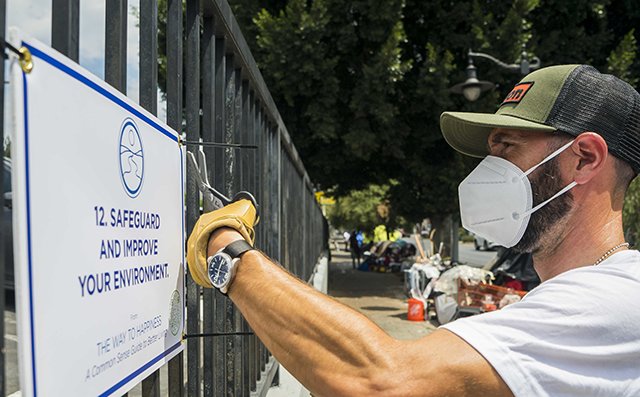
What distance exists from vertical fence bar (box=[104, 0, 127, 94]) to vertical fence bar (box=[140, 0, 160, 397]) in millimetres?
192

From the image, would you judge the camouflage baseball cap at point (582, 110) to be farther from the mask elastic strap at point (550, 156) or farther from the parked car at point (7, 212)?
the parked car at point (7, 212)

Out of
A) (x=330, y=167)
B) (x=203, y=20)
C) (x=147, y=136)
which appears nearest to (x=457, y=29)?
(x=330, y=167)

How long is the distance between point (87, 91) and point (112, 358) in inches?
21.2

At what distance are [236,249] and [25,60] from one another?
0.82 meters

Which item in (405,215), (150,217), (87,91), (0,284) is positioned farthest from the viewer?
(405,215)

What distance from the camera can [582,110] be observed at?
72.1 inches

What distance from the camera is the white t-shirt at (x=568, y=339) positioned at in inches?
56.7

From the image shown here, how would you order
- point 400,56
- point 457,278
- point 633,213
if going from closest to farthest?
point 633,213
point 457,278
point 400,56

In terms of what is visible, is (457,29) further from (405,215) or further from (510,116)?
(510,116)

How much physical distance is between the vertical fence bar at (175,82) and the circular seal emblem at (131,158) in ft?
1.60

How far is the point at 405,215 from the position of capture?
1825 cm

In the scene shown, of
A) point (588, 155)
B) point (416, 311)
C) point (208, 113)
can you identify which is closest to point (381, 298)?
point (416, 311)

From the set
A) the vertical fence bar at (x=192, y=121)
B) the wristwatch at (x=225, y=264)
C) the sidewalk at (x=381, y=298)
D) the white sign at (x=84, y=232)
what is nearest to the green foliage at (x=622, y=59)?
the sidewalk at (x=381, y=298)

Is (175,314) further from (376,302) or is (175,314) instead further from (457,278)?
(376,302)
